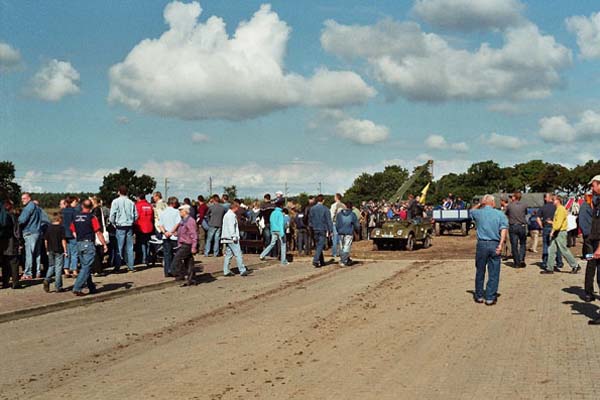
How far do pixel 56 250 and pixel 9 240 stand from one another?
0.95 meters

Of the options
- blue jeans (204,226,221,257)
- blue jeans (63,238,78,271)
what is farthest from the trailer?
blue jeans (63,238,78,271)

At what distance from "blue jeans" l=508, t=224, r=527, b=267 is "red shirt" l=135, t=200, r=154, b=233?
30.4 feet

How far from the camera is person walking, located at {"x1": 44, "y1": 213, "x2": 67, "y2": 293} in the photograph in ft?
42.7

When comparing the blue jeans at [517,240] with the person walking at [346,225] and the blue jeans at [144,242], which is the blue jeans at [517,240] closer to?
the person walking at [346,225]

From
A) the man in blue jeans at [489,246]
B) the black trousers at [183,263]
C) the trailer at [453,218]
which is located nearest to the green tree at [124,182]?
the trailer at [453,218]

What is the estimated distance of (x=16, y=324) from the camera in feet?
33.7

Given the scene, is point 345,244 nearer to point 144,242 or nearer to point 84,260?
point 144,242

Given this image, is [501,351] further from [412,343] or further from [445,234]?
[445,234]

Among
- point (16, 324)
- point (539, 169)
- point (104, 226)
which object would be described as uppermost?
point (539, 169)

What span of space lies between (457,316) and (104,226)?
933cm

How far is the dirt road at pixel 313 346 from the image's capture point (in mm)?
6359

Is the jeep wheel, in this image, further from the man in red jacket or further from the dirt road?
the dirt road

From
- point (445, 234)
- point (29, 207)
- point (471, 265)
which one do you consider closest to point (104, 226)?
point (29, 207)

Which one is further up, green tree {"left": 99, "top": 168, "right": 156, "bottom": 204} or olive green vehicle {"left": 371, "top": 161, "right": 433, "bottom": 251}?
green tree {"left": 99, "top": 168, "right": 156, "bottom": 204}
